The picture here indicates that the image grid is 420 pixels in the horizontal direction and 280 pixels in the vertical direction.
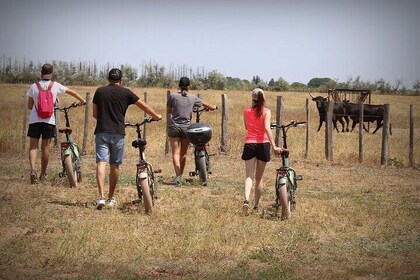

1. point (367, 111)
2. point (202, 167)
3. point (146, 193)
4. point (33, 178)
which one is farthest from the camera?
point (367, 111)

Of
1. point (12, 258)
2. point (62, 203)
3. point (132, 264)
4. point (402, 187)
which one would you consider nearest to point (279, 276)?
point (132, 264)

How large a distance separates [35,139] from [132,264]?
4.95 m

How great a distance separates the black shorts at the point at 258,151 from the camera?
9242 millimetres

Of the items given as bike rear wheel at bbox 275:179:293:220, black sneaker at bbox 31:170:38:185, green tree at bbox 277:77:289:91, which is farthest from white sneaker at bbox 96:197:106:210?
green tree at bbox 277:77:289:91

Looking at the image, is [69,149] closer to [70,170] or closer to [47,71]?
[70,170]

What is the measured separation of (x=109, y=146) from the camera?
30.2 feet

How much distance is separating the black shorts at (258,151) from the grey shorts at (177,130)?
2.84 metres

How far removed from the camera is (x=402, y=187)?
13.8m

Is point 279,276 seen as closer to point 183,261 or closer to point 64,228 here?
point 183,261

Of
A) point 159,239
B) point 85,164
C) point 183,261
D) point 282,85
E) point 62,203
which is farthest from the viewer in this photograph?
point 282,85

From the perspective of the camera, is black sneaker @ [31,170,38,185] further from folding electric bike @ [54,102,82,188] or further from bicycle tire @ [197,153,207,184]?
bicycle tire @ [197,153,207,184]

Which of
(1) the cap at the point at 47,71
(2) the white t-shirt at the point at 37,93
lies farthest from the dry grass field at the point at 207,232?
(1) the cap at the point at 47,71

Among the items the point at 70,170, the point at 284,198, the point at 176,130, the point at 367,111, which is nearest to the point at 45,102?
the point at 70,170

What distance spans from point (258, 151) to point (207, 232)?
1820mm
